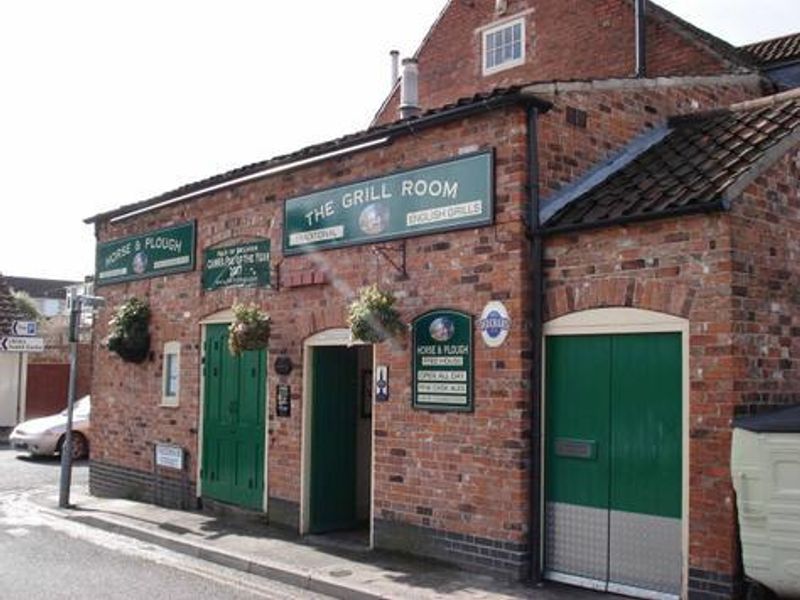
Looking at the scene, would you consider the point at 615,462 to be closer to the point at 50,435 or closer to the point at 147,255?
the point at 147,255

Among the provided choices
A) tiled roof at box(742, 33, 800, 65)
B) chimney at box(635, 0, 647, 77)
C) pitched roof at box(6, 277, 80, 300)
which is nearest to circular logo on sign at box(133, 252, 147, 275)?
chimney at box(635, 0, 647, 77)

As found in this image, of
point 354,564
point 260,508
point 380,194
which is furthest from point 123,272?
point 354,564

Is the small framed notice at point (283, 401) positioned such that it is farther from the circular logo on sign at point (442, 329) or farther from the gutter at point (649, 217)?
the gutter at point (649, 217)

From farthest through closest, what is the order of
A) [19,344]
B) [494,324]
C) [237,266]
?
[19,344] < [237,266] < [494,324]

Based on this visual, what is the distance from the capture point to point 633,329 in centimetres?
711

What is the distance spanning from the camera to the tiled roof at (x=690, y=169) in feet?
22.6

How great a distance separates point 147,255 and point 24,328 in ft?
39.0

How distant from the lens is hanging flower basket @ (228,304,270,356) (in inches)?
410

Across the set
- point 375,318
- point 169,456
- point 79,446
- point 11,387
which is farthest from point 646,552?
point 11,387

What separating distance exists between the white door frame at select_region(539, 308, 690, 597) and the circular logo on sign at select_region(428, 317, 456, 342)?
1.01 meters

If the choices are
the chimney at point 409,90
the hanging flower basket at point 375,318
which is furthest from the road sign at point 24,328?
the hanging flower basket at point 375,318

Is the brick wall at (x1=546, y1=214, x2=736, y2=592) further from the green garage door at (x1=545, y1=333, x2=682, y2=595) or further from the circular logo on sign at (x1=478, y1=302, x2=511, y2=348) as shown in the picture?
the circular logo on sign at (x1=478, y1=302, x2=511, y2=348)

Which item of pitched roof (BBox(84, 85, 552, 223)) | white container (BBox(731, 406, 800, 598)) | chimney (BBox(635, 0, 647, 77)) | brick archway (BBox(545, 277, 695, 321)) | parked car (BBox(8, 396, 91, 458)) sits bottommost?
parked car (BBox(8, 396, 91, 458))

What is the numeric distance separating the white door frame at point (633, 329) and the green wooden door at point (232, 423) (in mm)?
4349
